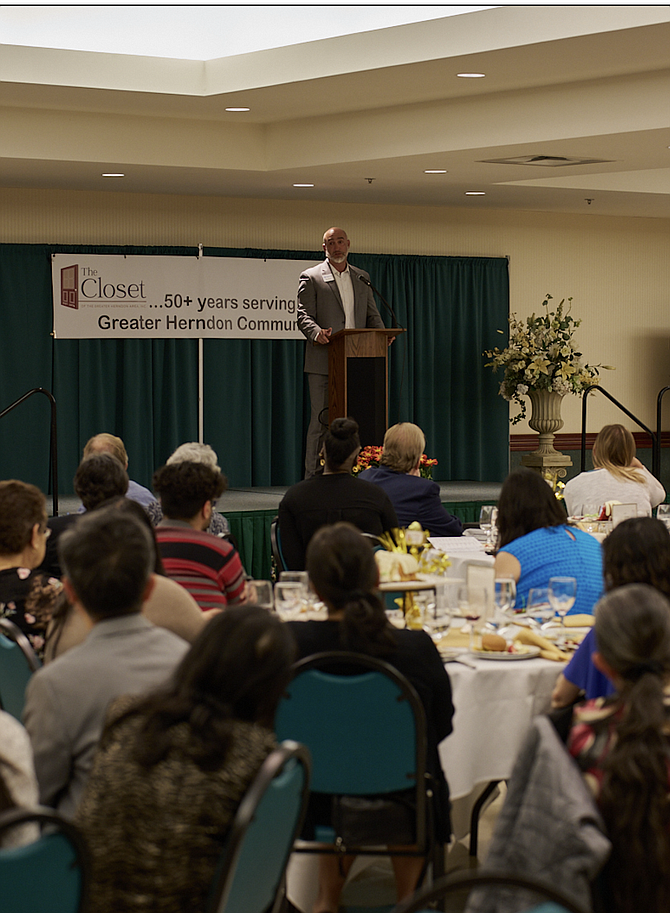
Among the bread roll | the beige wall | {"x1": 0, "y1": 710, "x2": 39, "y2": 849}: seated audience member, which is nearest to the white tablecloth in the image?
the bread roll

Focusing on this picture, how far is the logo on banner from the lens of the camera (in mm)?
9133

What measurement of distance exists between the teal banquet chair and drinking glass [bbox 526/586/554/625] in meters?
1.01

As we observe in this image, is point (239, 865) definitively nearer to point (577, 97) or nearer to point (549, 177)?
point (577, 97)

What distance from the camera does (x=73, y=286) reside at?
9148 mm

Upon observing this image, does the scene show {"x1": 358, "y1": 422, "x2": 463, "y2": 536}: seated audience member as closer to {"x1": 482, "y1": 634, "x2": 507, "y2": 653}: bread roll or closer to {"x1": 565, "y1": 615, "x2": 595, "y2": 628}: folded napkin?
{"x1": 565, "y1": 615, "x2": 595, "y2": 628}: folded napkin

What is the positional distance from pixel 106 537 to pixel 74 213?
7.66 m

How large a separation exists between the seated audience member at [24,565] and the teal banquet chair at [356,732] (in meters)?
0.93

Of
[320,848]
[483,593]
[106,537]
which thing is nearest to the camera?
[106,537]

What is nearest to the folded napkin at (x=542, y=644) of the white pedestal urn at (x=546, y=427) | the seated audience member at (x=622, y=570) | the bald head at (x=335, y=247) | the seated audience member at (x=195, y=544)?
the seated audience member at (x=622, y=570)

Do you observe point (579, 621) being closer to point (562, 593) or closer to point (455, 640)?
point (562, 593)

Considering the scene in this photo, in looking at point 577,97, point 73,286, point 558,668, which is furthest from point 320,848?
point 73,286

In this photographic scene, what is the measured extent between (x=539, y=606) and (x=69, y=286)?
6.50 meters

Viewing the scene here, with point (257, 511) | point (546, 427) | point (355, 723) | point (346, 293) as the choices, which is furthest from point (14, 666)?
point (546, 427)

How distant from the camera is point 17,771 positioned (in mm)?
1776
